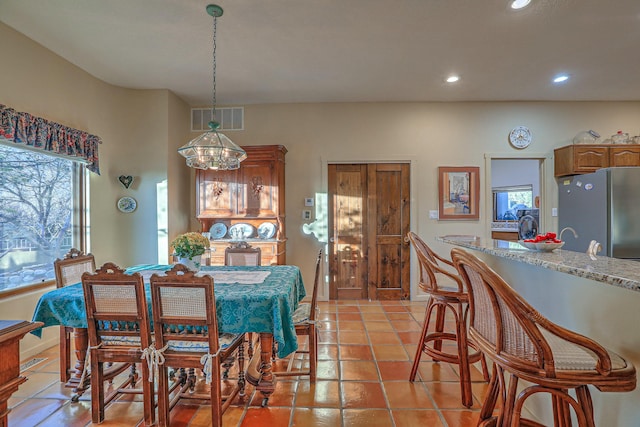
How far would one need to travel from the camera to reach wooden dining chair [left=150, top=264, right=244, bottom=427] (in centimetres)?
169

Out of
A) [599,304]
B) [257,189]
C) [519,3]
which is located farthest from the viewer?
[257,189]

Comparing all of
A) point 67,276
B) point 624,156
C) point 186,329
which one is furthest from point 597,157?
point 67,276

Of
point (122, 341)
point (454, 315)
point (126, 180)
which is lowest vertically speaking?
point (122, 341)

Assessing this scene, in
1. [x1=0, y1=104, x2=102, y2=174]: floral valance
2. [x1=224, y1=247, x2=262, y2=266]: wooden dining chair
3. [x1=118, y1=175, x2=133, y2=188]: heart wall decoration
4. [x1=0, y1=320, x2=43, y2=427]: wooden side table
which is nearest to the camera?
[x1=0, y1=320, x2=43, y2=427]: wooden side table

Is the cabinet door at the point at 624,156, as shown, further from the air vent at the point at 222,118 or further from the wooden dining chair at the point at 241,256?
the air vent at the point at 222,118

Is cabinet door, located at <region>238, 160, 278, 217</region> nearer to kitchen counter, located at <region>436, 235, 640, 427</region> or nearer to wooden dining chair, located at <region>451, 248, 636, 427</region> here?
kitchen counter, located at <region>436, 235, 640, 427</region>

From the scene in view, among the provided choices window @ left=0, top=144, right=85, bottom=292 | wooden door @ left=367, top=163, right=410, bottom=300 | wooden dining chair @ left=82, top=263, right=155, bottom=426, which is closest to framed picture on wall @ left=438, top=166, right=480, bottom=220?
wooden door @ left=367, top=163, right=410, bottom=300

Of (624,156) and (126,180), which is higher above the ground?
(624,156)

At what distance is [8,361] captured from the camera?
97 cm

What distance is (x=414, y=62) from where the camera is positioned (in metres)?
3.27

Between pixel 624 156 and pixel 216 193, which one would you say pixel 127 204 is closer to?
pixel 216 193

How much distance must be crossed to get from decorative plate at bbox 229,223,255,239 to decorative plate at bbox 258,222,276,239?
0.42 feet

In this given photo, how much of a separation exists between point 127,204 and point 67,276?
5.31 ft

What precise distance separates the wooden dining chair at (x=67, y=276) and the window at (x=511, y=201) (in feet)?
23.7
